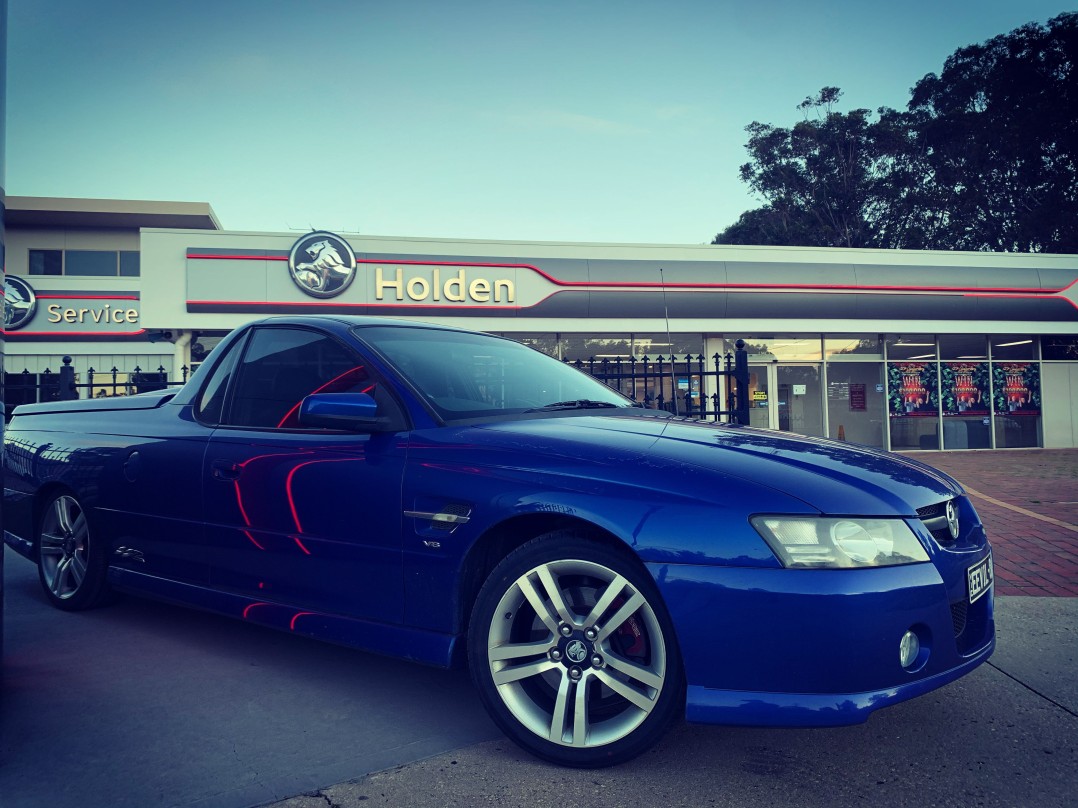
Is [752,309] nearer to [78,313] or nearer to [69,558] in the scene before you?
[69,558]


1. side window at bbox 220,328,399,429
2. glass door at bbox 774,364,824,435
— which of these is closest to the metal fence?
glass door at bbox 774,364,824,435

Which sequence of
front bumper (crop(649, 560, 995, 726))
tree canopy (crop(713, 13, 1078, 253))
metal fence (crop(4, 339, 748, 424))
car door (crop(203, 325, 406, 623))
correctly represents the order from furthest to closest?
tree canopy (crop(713, 13, 1078, 253))
metal fence (crop(4, 339, 748, 424))
car door (crop(203, 325, 406, 623))
front bumper (crop(649, 560, 995, 726))

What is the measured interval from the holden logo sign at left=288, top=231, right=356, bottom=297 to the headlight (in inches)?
551

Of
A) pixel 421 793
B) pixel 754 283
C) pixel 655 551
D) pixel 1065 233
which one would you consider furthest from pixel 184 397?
pixel 1065 233

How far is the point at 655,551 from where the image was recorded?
7.43ft

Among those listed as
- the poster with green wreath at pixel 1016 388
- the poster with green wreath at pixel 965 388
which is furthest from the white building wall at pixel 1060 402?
the poster with green wreath at pixel 965 388

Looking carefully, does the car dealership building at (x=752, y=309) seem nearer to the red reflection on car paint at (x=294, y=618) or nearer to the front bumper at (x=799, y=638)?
the red reflection on car paint at (x=294, y=618)

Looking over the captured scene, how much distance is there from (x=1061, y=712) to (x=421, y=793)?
7.65 ft

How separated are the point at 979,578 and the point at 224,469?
2.91 metres

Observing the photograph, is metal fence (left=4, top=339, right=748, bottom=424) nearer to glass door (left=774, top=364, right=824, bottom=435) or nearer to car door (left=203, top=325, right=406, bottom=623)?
glass door (left=774, top=364, right=824, bottom=435)

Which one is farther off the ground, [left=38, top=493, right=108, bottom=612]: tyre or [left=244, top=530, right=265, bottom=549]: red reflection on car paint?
[left=244, top=530, right=265, bottom=549]: red reflection on car paint

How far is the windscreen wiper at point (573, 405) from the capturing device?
3.24m

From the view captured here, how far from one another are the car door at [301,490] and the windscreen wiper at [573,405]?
24.2 inches

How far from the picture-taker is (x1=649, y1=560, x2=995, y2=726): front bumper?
6.93 feet
